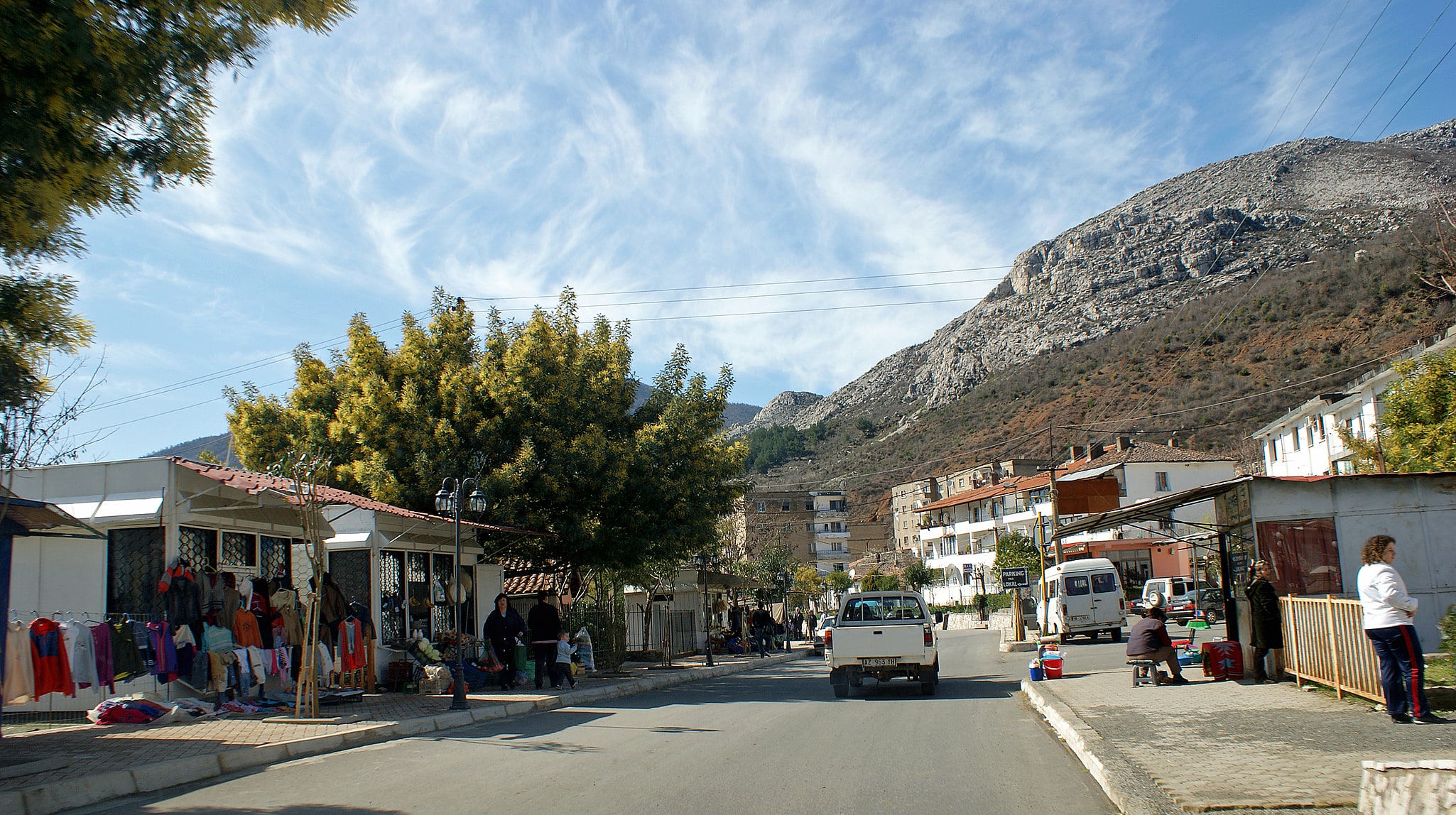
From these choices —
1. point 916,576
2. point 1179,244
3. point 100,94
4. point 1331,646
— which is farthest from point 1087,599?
point 1179,244

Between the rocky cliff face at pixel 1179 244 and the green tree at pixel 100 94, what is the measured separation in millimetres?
101092

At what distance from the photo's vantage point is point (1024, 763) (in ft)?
30.9

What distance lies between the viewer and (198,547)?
15.7 m

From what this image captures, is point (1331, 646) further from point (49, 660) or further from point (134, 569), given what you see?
point (134, 569)

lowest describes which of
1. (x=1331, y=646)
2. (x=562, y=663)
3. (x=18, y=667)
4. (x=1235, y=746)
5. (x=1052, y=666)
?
(x=1052, y=666)

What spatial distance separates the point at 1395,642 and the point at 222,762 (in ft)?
37.7

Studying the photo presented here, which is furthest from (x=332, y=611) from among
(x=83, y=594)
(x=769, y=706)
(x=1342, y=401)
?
(x=1342, y=401)

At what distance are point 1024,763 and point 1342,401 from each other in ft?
162

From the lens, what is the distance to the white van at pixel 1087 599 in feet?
108

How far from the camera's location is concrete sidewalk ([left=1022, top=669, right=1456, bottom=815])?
658 centimetres

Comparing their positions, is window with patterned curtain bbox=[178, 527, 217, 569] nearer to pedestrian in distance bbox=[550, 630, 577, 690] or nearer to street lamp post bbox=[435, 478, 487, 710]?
street lamp post bbox=[435, 478, 487, 710]

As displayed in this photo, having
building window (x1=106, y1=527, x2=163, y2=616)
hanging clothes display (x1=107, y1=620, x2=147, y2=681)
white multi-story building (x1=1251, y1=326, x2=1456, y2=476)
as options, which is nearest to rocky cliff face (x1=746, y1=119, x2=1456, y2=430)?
white multi-story building (x1=1251, y1=326, x2=1456, y2=476)

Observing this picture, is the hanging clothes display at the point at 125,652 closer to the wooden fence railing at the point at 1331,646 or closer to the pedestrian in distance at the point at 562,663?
the pedestrian in distance at the point at 562,663

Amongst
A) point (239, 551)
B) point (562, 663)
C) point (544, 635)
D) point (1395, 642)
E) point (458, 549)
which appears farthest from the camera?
point (544, 635)
